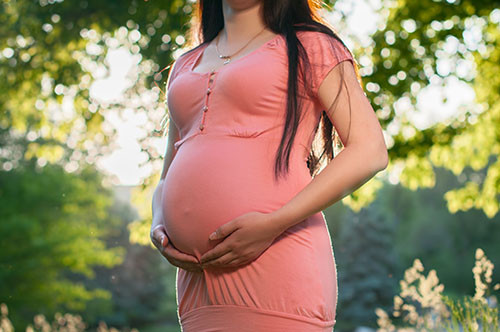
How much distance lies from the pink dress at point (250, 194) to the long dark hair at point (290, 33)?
18 millimetres

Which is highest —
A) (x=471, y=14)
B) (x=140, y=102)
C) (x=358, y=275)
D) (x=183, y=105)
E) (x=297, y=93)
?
(x=297, y=93)

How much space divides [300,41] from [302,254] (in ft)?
1.55

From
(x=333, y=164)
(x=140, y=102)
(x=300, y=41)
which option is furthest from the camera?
(x=140, y=102)

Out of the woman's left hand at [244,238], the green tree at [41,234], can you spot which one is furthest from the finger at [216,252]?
the green tree at [41,234]

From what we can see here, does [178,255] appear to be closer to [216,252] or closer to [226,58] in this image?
[216,252]

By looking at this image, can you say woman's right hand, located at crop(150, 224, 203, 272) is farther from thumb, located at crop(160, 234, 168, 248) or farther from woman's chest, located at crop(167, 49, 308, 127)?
woman's chest, located at crop(167, 49, 308, 127)

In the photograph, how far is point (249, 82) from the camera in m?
1.27

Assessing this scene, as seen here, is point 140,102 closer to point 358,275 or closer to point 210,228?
point 210,228

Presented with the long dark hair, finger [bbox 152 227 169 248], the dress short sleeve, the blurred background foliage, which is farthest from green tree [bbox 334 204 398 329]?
the dress short sleeve

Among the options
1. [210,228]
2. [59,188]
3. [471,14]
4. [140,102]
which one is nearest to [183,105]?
[210,228]

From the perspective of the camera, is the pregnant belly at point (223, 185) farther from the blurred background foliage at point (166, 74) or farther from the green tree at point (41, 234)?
the green tree at point (41, 234)

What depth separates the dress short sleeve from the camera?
1281 millimetres

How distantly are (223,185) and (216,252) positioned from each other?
5.8 inches

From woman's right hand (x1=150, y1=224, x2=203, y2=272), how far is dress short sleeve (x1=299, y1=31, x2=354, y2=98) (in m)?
0.45
